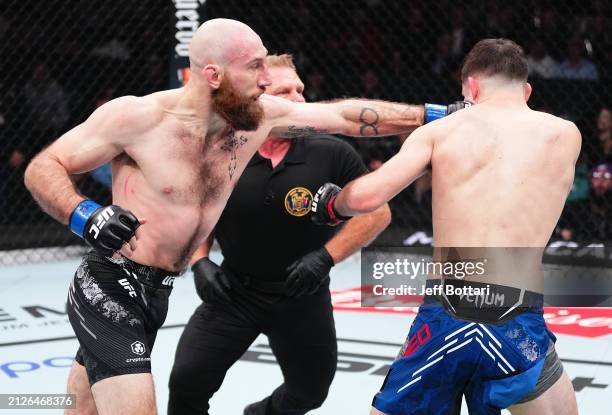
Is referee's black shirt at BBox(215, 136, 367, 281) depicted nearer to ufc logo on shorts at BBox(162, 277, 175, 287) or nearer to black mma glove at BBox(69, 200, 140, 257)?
ufc logo on shorts at BBox(162, 277, 175, 287)

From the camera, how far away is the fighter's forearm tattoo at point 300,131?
3.05 metres

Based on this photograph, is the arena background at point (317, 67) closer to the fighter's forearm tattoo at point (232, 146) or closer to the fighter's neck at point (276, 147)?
the fighter's neck at point (276, 147)

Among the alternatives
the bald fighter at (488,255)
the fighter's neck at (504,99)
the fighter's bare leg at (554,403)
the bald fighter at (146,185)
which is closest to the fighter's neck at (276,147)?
the bald fighter at (146,185)

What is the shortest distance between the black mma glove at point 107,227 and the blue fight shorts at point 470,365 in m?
0.74

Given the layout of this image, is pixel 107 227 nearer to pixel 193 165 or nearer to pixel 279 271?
pixel 193 165

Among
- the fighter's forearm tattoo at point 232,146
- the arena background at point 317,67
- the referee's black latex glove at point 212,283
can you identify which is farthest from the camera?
the arena background at point 317,67

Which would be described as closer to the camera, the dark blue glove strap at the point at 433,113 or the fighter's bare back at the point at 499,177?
the fighter's bare back at the point at 499,177

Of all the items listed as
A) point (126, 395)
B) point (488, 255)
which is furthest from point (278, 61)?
point (126, 395)

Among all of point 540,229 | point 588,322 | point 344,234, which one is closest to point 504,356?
point 540,229

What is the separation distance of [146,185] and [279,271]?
2.26 ft

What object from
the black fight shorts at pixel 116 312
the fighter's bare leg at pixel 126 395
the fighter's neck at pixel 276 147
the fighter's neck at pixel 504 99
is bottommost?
the fighter's bare leg at pixel 126 395

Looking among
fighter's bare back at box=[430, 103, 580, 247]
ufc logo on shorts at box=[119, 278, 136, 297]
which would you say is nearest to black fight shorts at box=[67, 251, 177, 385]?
ufc logo on shorts at box=[119, 278, 136, 297]

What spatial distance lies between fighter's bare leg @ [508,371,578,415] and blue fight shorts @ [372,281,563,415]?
17 mm

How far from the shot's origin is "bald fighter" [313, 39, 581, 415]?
7.79 feet
